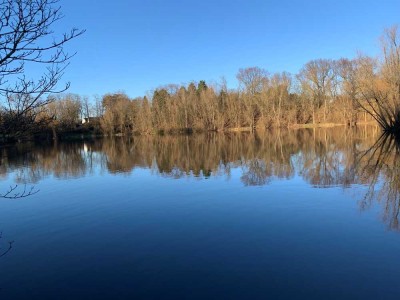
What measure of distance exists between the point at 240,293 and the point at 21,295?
11.6 feet

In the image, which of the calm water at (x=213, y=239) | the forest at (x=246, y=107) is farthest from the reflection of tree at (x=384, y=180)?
the forest at (x=246, y=107)

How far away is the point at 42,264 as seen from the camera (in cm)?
686

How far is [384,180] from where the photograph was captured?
12.4m

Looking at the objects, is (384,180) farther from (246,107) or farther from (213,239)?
(246,107)

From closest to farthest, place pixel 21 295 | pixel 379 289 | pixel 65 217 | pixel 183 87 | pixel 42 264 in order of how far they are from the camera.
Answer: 1. pixel 379 289
2. pixel 21 295
3. pixel 42 264
4. pixel 65 217
5. pixel 183 87

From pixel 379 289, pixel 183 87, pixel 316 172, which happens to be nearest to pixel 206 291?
pixel 379 289

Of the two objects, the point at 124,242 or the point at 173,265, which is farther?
the point at 124,242

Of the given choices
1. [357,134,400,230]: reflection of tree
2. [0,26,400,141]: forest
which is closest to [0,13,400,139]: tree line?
[0,26,400,141]: forest

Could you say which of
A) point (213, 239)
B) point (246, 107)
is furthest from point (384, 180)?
point (246, 107)

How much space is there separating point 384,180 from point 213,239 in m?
8.02

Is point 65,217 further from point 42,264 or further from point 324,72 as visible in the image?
point 324,72

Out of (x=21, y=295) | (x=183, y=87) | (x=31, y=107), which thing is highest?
(x=183, y=87)

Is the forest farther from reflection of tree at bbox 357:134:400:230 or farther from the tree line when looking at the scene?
reflection of tree at bbox 357:134:400:230

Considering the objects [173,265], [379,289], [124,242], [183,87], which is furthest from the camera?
[183,87]
